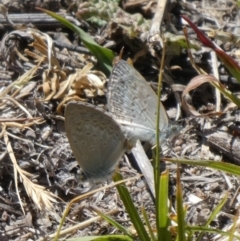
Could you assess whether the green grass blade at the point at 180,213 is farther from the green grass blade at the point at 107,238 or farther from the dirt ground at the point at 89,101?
the dirt ground at the point at 89,101

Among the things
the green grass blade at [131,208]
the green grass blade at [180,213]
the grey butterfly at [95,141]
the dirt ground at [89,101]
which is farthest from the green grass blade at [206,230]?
the grey butterfly at [95,141]

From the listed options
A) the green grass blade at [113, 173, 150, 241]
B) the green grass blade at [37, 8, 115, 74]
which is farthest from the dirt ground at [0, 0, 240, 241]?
the green grass blade at [113, 173, 150, 241]

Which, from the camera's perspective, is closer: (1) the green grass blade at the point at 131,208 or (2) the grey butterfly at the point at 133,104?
(1) the green grass blade at the point at 131,208

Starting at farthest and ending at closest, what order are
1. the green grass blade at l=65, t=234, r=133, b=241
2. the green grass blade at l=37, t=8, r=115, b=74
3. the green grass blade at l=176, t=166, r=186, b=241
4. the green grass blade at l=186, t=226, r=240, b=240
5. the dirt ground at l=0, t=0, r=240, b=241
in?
1. the green grass blade at l=37, t=8, r=115, b=74
2. the dirt ground at l=0, t=0, r=240, b=241
3. the green grass blade at l=65, t=234, r=133, b=241
4. the green grass blade at l=186, t=226, r=240, b=240
5. the green grass blade at l=176, t=166, r=186, b=241

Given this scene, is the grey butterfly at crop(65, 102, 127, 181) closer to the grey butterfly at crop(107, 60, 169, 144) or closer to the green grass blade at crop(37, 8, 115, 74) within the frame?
the grey butterfly at crop(107, 60, 169, 144)

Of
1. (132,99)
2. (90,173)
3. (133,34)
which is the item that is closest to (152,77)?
(133,34)

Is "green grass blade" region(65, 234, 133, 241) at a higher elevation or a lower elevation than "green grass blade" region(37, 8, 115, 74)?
lower

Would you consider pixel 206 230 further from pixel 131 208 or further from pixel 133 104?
pixel 133 104
